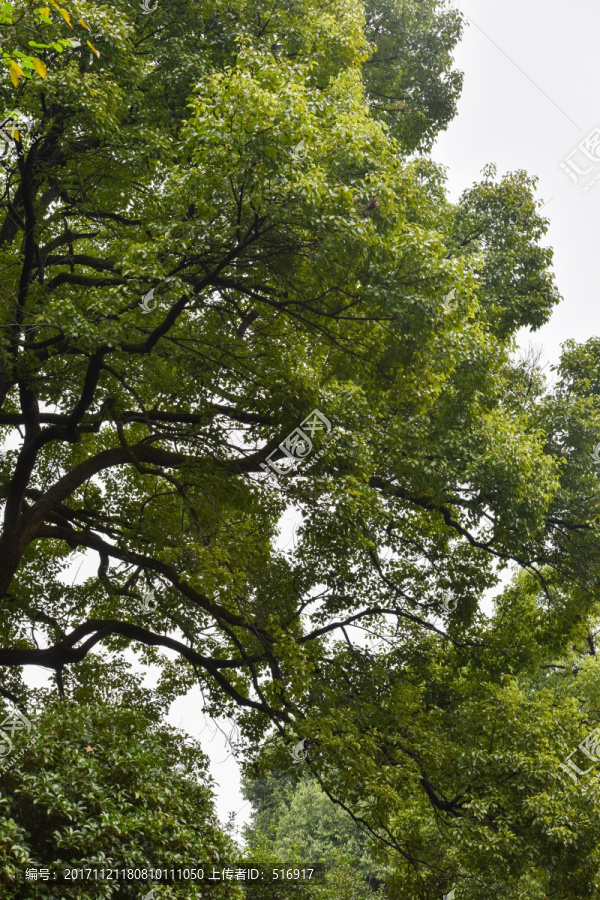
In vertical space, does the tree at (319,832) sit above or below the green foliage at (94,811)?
above

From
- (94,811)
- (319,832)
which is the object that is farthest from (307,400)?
(319,832)

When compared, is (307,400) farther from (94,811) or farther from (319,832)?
(319,832)

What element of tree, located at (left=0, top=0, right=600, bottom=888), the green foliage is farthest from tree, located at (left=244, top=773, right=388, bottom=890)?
the green foliage

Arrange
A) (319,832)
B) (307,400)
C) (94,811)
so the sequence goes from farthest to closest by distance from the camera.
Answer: (319,832)
(307,400)
(94,811)

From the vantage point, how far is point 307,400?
757 cm

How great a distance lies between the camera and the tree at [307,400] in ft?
22.6

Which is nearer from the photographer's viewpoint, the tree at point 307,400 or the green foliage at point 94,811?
the green foliage at point 94,811

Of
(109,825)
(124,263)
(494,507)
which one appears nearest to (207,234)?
(124,263)

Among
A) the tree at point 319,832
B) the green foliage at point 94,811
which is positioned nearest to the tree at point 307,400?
the green foliage at point 94,811

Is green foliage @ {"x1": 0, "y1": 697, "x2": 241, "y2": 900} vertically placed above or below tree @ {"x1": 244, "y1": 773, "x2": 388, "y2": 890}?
below

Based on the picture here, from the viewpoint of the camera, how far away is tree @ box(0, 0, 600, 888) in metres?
6.90

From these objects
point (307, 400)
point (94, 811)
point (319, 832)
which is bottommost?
point (94, 811)

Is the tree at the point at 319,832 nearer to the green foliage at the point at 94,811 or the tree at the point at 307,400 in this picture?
the tree at the point at 307,400

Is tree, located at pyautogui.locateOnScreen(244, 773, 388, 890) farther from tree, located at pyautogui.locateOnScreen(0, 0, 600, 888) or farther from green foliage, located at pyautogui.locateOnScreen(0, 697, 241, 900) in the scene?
green foliage, located at pyautogui.locateOnScreen(0, 697, 241, 900)
